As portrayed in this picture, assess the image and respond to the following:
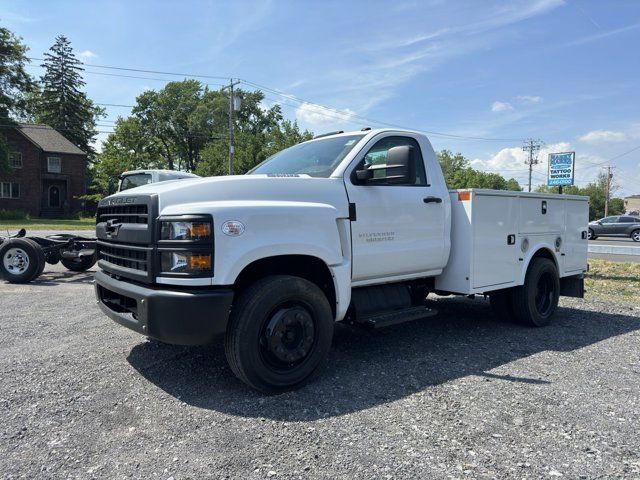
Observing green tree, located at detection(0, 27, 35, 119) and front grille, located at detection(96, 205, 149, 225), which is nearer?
front grille, located at detection(96, 205, 149, 225)

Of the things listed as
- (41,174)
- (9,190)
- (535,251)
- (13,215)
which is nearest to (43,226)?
(13,215)

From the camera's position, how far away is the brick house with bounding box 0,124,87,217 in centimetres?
4378

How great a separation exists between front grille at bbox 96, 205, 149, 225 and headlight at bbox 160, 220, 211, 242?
0.21 metres

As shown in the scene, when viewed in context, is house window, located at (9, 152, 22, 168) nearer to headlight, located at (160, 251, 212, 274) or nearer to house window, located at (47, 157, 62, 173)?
house window, located at (47, 157, 62, 173)

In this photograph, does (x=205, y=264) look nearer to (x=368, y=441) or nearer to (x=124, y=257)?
(x=124, y=257)

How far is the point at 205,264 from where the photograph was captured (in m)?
3.48

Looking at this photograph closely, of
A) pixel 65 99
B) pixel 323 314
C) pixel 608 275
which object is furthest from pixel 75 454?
pixel 65 99

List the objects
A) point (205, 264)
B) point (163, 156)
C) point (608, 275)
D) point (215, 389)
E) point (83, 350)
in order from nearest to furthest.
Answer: point (205, 264)
point (215, 389)
point (83, 350)
point (608, 275)
point (163, 156)

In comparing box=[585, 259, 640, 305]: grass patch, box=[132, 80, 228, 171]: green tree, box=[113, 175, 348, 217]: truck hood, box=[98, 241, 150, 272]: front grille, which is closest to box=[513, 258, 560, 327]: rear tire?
box=[585, 259, 640, 305]: grass patch

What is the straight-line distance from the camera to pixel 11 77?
41625 millimetres

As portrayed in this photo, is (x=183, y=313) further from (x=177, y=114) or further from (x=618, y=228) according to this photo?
(x=177, y=114)

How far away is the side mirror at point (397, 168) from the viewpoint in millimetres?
4224

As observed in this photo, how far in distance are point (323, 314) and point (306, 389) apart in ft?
2.02

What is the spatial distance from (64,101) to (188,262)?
66.3m
